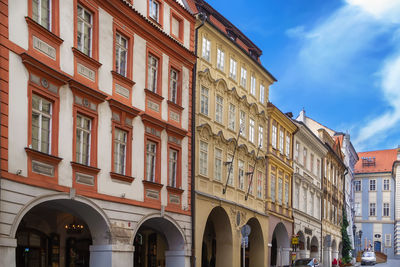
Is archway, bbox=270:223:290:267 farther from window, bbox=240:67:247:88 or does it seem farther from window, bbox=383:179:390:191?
window, bbox=383:179:390:191

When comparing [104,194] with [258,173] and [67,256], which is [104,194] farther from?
[258,173]

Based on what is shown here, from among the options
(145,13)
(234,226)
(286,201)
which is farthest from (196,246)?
(286,201)

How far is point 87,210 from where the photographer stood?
21.7 meters

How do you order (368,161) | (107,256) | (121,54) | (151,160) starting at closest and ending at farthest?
(107,256) → (121,54) → (151,160) → (368,161)

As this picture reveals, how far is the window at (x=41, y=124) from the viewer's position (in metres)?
18.9

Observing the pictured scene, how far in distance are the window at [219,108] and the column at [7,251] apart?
16913 mm

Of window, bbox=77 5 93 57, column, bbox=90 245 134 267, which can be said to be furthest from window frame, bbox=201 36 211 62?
column, bbox=90 245 134 267

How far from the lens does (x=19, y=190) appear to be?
18.0 m

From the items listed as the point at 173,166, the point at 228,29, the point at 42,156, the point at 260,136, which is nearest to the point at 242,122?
the point at 260,136

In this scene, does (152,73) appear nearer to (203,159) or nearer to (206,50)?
(203,159)

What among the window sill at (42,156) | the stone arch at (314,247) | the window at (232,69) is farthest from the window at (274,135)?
the window sill at (42,156)

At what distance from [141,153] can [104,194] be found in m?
3.06

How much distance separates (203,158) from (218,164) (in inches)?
81.3

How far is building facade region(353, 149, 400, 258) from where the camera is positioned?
4181 inches
